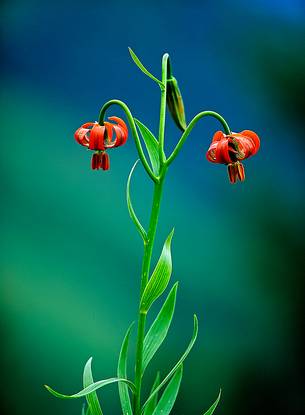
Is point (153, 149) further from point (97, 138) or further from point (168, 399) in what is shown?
point (168, 399)

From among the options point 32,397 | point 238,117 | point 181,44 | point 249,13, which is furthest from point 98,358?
point 249,13

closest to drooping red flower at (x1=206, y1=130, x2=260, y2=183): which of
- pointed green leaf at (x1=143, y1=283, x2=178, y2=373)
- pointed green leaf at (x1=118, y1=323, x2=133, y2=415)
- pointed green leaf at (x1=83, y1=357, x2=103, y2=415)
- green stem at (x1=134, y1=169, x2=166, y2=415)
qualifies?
green stem at (x1=134, y1=169, x2=166, y2=415)

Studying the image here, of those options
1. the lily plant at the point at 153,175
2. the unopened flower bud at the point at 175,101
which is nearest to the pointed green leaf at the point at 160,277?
the lily plant at the point at 153,175

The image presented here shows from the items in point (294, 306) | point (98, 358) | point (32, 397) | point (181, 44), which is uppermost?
point (181, 44)

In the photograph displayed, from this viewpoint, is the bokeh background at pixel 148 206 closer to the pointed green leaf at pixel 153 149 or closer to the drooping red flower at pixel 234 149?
the pointed green leaf at pixel 153 149

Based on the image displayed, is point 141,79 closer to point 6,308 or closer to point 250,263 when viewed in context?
point 250,263

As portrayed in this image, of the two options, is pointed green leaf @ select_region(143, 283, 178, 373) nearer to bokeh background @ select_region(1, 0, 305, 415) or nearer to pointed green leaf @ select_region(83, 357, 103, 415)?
pointed green leaf @ select_region(83, 357, 103, 415)
